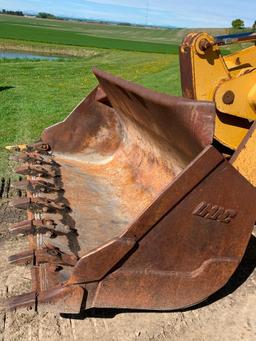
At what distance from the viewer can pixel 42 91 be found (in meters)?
11.7

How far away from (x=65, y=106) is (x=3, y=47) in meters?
28.3

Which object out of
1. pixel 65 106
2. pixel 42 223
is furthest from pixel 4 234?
pixel 65 106

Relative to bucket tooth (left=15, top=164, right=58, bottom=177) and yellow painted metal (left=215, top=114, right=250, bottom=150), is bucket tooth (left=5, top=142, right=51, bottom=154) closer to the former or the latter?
bucket tooth (left=15, top=164, right=58, bottom=177)

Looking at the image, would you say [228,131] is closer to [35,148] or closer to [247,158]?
[247,158]

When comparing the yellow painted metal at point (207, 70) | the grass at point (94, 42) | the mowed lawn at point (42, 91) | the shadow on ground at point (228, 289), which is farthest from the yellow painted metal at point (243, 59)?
the grass at point (94, 42)

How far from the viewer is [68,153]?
463cm

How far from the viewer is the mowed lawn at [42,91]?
24.8ft

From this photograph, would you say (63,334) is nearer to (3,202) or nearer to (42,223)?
(42,223)

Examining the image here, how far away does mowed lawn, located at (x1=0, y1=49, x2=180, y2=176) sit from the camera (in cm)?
757

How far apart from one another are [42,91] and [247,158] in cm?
942

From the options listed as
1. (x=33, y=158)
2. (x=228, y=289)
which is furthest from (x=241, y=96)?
(x=33, y=158)

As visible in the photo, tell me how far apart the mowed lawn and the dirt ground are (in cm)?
274

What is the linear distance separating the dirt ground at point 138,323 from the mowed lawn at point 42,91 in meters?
2.74

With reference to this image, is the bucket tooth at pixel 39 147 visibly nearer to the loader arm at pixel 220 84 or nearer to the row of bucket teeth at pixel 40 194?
the row of bucket teeth at pixel 40 194
